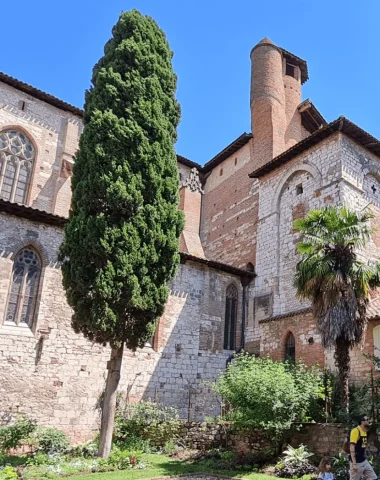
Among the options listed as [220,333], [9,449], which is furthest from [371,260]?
[9,449]

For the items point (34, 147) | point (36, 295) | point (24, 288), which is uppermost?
point (34, 147)

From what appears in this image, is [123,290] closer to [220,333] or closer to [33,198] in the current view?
[220,333]

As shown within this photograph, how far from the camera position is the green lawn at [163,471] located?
956 cm

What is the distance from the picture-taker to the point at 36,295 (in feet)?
A: 49.1

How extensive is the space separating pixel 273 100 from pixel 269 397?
1758 centimetres

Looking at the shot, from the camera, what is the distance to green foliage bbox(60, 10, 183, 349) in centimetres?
1171

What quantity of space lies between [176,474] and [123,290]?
4.60 meters

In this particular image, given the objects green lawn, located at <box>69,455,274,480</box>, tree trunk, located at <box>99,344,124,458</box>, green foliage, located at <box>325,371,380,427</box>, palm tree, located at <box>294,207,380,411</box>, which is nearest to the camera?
green lawn, located at <box>69,455,274,480</box>

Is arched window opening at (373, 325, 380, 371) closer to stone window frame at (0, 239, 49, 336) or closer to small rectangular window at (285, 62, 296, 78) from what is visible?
stone window frame at (0, 239, 49, 336)

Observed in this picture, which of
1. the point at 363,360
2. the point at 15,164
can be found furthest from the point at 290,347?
the point at 15,164

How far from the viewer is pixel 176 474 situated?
10.4 m

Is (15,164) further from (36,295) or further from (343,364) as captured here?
(343,364)

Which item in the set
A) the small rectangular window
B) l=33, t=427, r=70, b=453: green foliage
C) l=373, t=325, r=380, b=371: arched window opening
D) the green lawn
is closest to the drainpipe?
l=373, t=325, r=380, b=371: arched window opening

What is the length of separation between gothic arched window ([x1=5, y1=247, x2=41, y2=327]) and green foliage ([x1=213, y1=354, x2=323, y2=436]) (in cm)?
681
